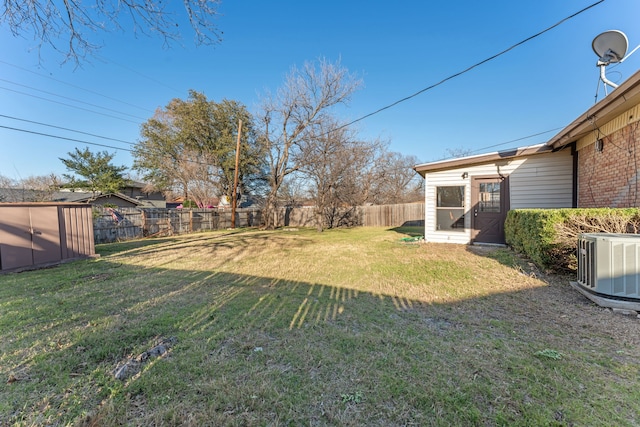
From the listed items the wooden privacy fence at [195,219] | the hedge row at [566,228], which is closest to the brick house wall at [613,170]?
the hedge row at [566,228]

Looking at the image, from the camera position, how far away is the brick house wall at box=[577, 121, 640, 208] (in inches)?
164

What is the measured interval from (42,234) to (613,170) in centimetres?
1182

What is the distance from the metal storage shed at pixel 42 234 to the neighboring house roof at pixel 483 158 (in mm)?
9876

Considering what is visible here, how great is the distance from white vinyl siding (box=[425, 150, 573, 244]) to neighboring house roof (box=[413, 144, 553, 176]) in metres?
0.16

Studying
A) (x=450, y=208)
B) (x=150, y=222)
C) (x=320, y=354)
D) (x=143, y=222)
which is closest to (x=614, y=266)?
(x=320, y=354)

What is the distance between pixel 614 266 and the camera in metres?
2.96

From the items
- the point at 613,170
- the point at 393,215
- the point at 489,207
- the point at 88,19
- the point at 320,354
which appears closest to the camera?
Result: the point at 320,354

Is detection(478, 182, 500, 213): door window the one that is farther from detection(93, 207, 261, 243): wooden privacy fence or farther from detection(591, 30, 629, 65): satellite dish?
detection(93, 207, 261, 243): wooden privacy fence

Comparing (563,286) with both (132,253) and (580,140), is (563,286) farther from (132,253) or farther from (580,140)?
(132,253)

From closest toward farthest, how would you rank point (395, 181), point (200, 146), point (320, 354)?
point (320, 354), point (200, 146), point (395, 181)

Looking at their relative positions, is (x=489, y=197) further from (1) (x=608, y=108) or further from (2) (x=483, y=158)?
(1) (x=608, y=108)

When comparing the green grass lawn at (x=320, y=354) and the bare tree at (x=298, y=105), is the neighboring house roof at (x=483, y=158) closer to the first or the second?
the green grass lawn at (x=320, y=354)

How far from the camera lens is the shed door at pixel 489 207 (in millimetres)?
7621

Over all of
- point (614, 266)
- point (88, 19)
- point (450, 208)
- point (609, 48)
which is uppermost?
point (609, 48)
